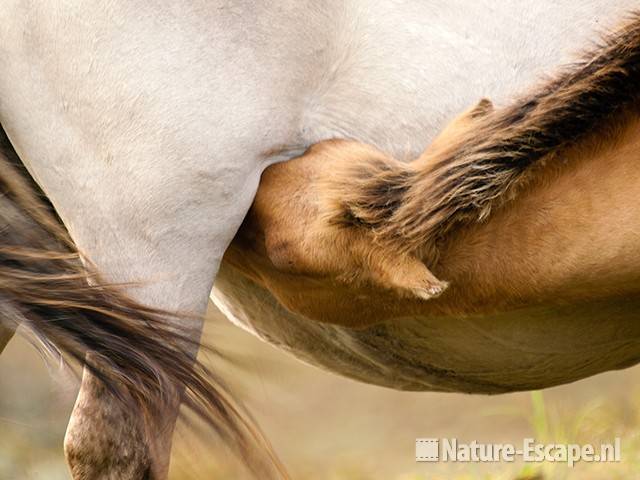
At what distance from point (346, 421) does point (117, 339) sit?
135 inches

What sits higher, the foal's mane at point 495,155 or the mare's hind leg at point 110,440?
the foal's mane at point 495,155

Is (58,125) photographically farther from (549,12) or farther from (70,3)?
(549,12)

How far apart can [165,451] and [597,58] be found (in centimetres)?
92

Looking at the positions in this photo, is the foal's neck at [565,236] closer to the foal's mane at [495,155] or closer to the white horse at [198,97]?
the foal's mane at [495,155]

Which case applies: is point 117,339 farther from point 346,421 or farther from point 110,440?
point 346,421

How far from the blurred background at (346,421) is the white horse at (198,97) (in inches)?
3.9

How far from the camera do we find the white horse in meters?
1.54

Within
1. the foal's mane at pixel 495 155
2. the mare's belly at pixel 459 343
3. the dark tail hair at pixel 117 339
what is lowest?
the dark tail hair at pixel 117 339

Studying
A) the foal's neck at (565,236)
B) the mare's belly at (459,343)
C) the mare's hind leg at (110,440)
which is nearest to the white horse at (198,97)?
the mare's hind leg at (110,440)

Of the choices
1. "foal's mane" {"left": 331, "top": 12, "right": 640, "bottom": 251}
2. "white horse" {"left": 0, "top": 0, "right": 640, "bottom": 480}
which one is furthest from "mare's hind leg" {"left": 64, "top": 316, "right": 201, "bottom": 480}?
"foal's mane" {"left": 331, "top": 12, "right": 640, "bottom": 251}

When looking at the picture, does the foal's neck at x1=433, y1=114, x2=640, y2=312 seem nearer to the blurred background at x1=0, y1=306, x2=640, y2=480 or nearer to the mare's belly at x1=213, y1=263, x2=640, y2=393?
the mare's belly at x1=213, y1=263, x2=640, y2=393

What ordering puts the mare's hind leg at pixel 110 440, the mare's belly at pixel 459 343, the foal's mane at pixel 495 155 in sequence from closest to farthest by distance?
the foal's mane at pixel 495 155 < the mare's hind leg at pixel 110 440 < the mare's belly at pixel 459 343

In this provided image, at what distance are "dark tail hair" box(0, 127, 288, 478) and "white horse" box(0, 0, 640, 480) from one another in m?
0.07

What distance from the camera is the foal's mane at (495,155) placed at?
147 centimetres
